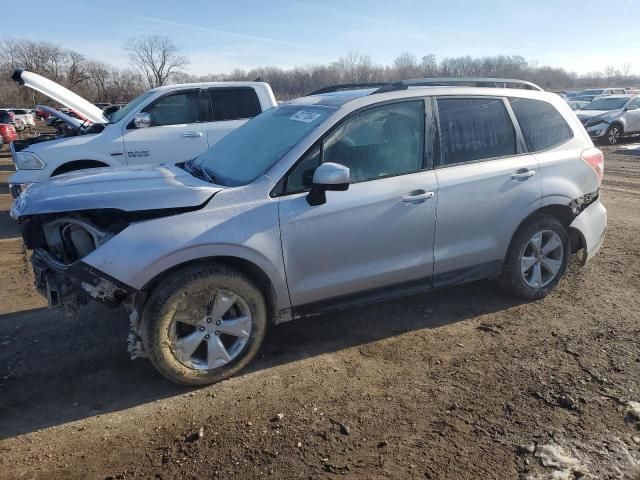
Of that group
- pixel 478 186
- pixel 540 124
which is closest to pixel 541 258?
pixel 478 186

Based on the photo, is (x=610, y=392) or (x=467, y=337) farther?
(x=467, y=337)

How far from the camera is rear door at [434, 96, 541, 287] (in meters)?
3.91

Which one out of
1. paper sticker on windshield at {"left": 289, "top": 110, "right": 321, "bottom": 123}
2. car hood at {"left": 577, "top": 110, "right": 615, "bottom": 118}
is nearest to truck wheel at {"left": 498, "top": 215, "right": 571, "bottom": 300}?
paper sticker on windshield at {"left": 289, "top": 110, "right": 321, "bottom": 123}

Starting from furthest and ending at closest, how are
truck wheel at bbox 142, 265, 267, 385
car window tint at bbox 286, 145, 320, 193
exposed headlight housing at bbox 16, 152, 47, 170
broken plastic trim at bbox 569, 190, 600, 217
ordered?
exposed headlight housing at bbox 16, 152, 47, 170, broken plastic trim at bbox 569, 190, 600, 217, car window tint at bbox 286, 145, 320, 193, truck wheel at bbox 142, 265, 267, 385

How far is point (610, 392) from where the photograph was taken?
10.5 ft

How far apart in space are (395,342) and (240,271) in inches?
54.7

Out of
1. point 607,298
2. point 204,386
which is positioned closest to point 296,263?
point 204,386

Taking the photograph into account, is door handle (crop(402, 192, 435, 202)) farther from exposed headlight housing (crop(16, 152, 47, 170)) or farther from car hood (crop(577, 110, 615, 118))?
car hood (crop(577, 110, 615, 118))

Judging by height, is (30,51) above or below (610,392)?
above

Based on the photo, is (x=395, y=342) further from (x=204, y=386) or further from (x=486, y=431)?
(x=204, y=386)

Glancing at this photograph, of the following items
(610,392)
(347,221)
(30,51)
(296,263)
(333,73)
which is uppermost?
(30,51)

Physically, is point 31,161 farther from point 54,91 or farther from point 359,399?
point 359,399

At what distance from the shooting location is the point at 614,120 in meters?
18.1

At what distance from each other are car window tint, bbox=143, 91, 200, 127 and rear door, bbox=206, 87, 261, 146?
0.23 metres
